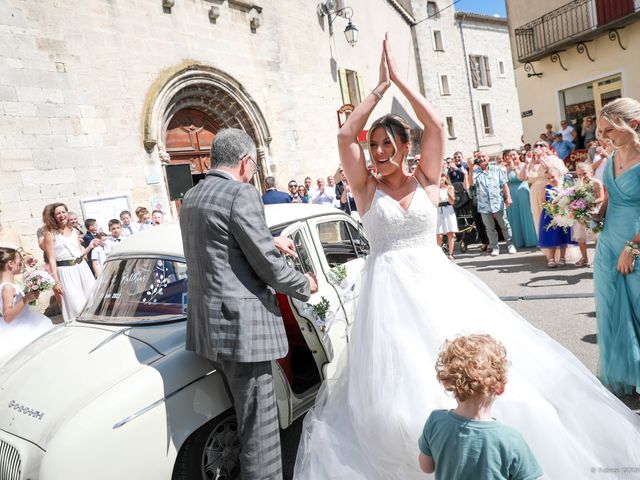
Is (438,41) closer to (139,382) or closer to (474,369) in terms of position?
(139,382)

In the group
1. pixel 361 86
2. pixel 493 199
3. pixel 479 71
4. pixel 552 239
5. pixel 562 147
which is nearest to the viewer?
pixel 552 239

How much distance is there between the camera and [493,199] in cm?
961

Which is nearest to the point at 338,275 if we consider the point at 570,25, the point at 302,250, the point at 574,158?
the point at 302,250

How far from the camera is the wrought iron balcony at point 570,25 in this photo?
15.3 m

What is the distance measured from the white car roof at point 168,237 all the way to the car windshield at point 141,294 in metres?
0.07

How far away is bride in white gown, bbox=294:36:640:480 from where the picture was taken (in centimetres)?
236

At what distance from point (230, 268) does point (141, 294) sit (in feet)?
3.72

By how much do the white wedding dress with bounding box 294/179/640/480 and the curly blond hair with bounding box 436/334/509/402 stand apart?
0.63 meters

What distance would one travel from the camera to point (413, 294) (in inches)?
107

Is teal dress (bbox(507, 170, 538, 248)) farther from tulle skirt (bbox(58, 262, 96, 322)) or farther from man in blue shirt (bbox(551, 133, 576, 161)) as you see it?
tulle skirt (bbox(58, 262, 96, 322))

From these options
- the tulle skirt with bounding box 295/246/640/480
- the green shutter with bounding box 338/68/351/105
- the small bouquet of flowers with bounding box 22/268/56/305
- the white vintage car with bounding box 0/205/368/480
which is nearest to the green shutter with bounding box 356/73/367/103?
the green shutter with bounding box 338/68/351/105

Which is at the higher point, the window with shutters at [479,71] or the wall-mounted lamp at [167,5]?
the window with shutters at [479,71]

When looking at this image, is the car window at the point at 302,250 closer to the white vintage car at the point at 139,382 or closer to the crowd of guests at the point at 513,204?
the white vintage car at the point at 139,382

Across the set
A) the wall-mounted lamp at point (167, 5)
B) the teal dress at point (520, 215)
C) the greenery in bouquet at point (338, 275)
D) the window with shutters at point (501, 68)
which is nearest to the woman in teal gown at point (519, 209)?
the teal dress at point (520, 215)
